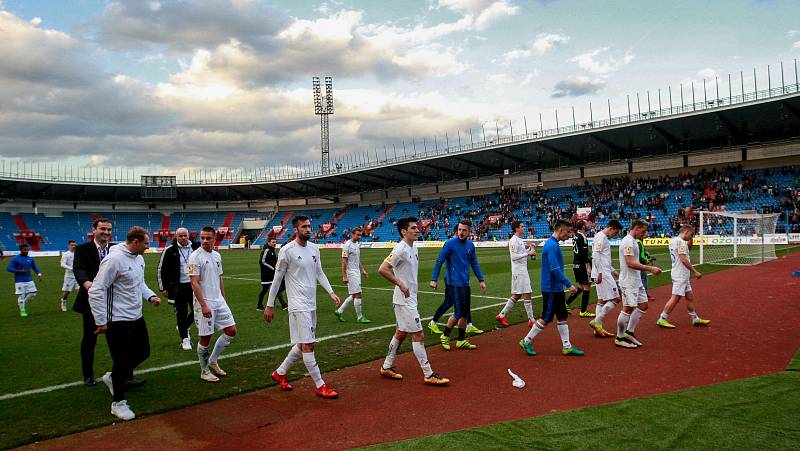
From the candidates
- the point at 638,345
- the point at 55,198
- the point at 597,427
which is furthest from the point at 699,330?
the point at 55,198

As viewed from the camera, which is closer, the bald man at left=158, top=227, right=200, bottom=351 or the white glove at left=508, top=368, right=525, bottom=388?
the white glove at left=508, top=368, right=525, bottom=388

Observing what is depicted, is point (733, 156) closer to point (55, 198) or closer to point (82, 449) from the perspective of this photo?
point (82, 449)

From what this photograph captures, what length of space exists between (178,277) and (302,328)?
12.9ft

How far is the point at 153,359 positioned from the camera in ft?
25.7

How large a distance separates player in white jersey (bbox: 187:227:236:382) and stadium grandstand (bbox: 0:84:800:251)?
127ft

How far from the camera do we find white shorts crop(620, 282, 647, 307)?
26.6ft

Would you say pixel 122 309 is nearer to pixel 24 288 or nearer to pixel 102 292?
pixel 102 292

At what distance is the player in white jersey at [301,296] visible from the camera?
5.88 metres

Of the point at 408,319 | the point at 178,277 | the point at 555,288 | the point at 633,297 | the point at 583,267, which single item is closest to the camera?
the point at 408,319

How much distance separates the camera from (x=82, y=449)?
4.56 metres

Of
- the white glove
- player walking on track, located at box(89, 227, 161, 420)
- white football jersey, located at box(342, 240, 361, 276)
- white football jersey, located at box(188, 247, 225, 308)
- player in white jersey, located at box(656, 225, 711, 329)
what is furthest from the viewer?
white football jersey, located at box(342, 240, 361, 276)

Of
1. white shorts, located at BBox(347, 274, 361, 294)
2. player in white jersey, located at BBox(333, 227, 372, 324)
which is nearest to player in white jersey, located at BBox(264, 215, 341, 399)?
player in white jersey, located at BBox(333, 227, 372, 324)

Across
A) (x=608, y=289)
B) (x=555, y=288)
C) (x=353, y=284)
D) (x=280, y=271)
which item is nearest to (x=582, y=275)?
(x=608, y=289)

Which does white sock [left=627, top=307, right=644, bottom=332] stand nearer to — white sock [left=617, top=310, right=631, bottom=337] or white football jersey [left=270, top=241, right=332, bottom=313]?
white sock [left=617, top=310, right=631, bottom=337]
